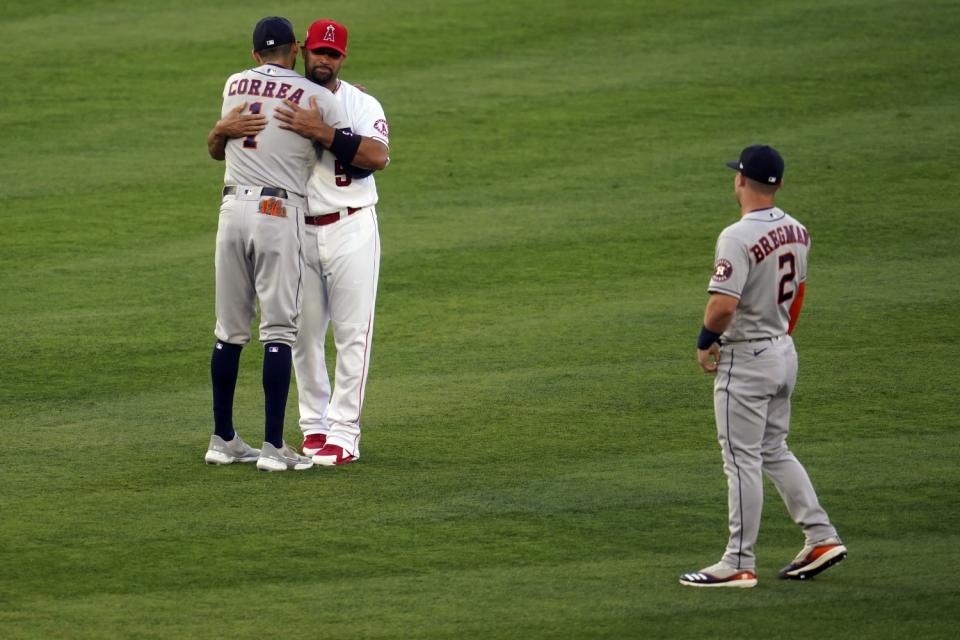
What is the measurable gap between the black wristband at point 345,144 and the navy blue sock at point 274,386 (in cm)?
92

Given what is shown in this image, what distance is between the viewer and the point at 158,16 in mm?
16000

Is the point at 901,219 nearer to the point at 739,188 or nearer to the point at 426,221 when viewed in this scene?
the point at 426,221

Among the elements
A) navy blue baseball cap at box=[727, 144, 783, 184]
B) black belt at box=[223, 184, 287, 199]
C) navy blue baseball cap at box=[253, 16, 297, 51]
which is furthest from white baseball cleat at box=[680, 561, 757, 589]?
navy blue baseball cap at box=[253, 16, 297, 51]

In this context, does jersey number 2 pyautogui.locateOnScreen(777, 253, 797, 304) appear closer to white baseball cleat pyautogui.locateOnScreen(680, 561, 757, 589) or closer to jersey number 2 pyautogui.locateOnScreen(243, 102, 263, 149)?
white baseball cleat pyautogui.locateOnScreen(680, 561, 757, 589)

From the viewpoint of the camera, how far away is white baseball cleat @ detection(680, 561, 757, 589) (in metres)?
5.31

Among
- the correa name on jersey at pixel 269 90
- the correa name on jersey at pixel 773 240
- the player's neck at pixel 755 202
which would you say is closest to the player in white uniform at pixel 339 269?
the correa name on jersey at pixel 269 90

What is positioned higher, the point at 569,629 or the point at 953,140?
the point at 953,140

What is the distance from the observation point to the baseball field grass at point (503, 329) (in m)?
5.35

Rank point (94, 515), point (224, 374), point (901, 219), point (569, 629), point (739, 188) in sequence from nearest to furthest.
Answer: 1. point (569, 629)
2. point (739, 188)
3. point (94, 515)
4. point (224, 374)
5. point (901, 219)

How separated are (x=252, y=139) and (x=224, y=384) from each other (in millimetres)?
1137

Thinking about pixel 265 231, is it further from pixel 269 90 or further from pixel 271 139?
pixel 269 90

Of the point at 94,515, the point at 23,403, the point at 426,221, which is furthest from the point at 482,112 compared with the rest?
the point at 94,515

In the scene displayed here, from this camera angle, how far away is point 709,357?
5469 mm

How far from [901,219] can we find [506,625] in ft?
24.9
